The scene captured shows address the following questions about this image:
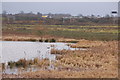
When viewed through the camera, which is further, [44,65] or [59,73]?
[44,65]

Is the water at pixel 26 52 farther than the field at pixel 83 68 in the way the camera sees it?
Yes

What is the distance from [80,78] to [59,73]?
5.60ft

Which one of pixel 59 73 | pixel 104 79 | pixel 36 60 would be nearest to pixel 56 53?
pixel 36 60

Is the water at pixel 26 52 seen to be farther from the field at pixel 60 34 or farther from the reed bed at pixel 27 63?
the field at pixel 60 34

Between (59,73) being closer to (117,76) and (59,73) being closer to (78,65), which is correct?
(117,76)

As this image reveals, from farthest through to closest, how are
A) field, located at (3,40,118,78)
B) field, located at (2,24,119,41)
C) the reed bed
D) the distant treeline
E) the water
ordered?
the distant treeline → field, located at (2,24,119,41) → the water → the reed bed → field, located at (3,40,118,78)

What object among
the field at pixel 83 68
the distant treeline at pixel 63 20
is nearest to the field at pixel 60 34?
the field at pixel 83 68

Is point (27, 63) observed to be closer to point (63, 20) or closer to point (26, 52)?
point (26, 52)

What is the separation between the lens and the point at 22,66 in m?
21.9

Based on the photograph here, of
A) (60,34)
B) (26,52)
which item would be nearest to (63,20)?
(60,34)

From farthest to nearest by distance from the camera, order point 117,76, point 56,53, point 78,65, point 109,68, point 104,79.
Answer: point 56,53
point 78,65
point 109,68
point 117,76
point 104,79

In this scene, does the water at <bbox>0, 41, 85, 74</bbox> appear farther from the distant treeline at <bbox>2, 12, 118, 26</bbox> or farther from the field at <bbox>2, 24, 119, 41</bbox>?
the distant treeline at <bbox>2, 12, 118, 26</bbox>

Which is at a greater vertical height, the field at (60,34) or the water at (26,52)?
the field at (60,34)

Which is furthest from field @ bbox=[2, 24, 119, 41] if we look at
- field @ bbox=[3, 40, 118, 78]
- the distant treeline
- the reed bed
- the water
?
the distant treeline
